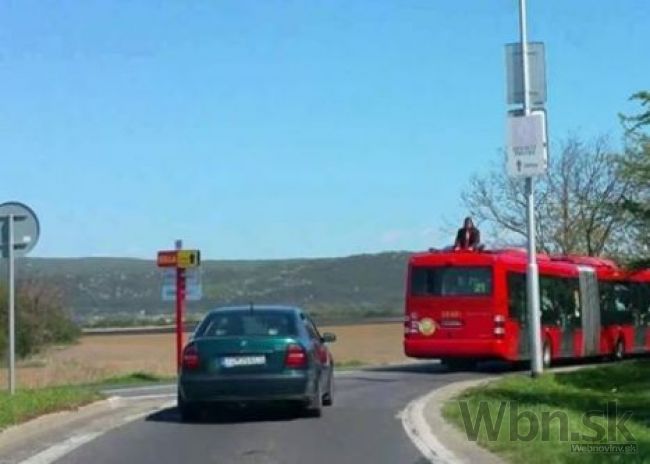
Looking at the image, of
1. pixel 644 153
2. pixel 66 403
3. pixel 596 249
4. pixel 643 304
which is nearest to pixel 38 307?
pixel 596 249

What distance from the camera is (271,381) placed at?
17.5 metres

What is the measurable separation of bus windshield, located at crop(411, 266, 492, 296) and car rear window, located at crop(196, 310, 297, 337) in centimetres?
1317

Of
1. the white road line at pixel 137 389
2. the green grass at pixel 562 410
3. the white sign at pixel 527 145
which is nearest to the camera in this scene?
the green grass at pixel 562 410

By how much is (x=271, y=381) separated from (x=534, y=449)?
523 centimetres

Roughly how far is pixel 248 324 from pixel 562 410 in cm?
437

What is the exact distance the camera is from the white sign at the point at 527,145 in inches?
934

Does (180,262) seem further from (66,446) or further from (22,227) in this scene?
(66,446)

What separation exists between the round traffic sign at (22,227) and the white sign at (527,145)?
8.65 metres

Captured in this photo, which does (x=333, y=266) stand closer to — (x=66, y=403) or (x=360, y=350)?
(x=360, y=350)

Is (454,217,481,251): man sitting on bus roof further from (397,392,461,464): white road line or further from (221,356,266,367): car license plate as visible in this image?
(221,356,266,367): car license plate

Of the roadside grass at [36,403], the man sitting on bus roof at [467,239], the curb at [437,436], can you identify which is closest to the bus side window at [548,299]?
the man sitting on bus roof at [467,239]

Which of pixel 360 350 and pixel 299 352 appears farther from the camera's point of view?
pixel 360 350

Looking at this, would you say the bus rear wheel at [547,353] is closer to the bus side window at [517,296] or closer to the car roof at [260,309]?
the bus side window at [517,296]

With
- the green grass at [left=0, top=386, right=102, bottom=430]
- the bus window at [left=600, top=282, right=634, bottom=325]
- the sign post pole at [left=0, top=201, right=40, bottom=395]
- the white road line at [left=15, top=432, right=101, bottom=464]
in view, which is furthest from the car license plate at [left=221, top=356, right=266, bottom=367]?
the bus window at [left=600, top=282, right=634, bottom=325]
